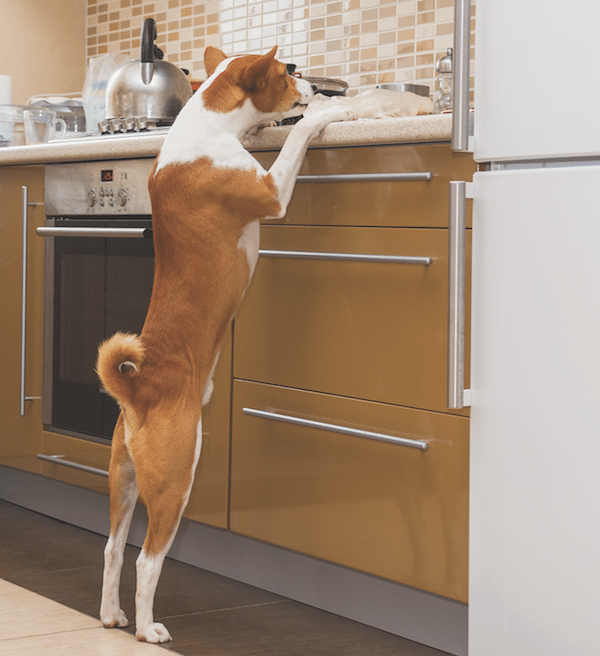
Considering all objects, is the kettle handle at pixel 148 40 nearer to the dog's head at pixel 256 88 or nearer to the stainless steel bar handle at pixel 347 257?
the dog's head at pixel 256 88

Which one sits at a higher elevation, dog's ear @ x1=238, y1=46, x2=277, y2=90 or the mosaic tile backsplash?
the mosaic tile backsplash

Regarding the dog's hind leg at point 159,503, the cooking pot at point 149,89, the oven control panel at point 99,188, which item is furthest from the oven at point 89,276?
the dog's hind leg at point 159,503

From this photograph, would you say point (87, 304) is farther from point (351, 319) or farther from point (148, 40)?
point (351, 319)

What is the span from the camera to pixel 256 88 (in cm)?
189

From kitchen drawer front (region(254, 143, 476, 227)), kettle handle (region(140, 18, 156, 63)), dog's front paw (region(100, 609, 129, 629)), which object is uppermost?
kettle handle (region(140, 18, 156, 63))

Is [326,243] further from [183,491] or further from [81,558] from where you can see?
[81,558]

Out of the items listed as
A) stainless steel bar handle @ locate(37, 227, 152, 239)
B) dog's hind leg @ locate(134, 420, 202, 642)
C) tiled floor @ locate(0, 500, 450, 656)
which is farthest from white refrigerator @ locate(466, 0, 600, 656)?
stainless steel bar handle @ locate(37, 227, 152, 239)

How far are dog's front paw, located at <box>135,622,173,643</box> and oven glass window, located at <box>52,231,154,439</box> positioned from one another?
68 cm

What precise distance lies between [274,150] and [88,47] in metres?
2.09

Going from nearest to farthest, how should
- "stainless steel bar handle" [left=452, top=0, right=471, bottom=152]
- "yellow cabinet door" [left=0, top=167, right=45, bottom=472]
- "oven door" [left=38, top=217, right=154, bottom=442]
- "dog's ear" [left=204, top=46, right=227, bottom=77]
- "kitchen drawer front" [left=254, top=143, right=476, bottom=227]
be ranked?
"stainless steel bar handle" [left=452, top=0, right=471, bottom=152] → "kitchen drawer front" [left=254, top=143, right=476, bottom=227] → "dog's ear" [left=204, top=46, right=227, bottom=77] → "oven door" [left=38, top=217, right=154, bottom=442] → "yellow cabinet door" [left=0, top=167, right=45, bottom=472]

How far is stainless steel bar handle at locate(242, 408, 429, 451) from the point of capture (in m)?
1.80

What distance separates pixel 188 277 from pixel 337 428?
0.41 m

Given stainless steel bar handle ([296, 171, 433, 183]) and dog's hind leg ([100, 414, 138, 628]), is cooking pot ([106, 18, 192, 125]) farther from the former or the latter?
dog's hind leg ([100, 414, 138, 628])

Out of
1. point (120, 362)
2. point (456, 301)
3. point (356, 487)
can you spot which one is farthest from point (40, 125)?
point (456, 301)
